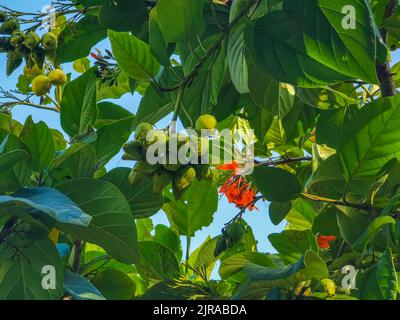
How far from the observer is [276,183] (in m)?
1.49

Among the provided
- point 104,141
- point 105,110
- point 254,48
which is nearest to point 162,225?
point 105,110

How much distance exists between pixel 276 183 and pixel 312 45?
0.33 m

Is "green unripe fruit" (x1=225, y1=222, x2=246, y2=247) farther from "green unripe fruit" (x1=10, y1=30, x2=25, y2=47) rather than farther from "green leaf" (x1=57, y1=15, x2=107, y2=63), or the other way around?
"green unripe fruit" (x1=10, y1=30, x2=25, y2=47)

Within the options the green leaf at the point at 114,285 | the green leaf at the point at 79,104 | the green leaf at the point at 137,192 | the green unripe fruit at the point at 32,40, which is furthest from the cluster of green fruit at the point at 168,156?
the green unripe fruit at the point at 32,40

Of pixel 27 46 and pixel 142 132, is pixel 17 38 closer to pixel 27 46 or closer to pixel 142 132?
pixel 27 46

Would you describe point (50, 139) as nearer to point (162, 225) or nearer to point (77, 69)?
point (162, 225)

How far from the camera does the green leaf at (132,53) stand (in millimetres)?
1493

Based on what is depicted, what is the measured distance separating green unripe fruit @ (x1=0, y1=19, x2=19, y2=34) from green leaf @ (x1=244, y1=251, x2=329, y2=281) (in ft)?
3.30

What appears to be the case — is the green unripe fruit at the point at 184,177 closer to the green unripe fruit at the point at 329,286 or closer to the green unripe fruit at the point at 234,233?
the green unripe fruit at the point at 329,286

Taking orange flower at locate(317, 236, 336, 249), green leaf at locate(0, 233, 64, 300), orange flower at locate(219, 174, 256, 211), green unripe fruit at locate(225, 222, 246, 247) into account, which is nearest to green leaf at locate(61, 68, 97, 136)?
green leaf at locate(0, 233, 64, 300)

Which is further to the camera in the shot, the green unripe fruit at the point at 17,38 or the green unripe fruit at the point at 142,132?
the green unripe fruit at the point at 17,38

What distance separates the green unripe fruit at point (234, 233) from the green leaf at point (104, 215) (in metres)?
0.53

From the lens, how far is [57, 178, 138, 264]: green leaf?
1.33 m

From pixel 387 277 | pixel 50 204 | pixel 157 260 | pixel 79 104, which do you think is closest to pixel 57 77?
pixel 79 104
